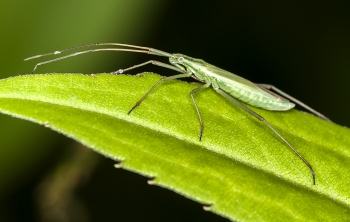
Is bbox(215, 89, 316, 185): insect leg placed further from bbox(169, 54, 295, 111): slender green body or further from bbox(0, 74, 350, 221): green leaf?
bbox(169, 54, 295, 111): slender green body

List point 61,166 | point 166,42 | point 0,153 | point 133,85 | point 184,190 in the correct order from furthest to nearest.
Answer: point 166,42
point 61,166
point 0,153
point 133,85
point 184,190

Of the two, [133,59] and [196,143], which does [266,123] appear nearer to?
[196,143]

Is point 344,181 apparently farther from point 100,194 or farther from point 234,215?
point 100,194

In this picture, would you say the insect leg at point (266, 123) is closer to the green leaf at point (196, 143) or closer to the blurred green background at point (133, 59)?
the green leaf at point (196, 143)

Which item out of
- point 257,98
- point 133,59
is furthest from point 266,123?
point 133,59

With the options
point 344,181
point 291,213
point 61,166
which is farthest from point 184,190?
point 61,166

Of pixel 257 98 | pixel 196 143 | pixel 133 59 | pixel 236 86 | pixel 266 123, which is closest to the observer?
pixel 196 143
